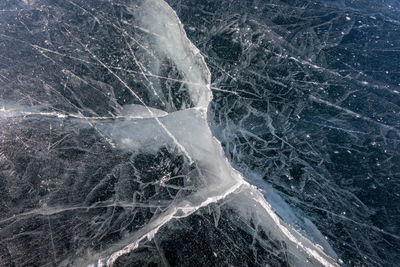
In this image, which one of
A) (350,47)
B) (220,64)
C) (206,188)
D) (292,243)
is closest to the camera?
(292,243)

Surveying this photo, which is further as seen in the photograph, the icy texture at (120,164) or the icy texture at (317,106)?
the icy texture at (317,106)

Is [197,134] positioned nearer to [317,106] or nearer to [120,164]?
[120,164]

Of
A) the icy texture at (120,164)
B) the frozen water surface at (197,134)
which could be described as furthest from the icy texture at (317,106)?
the icy texture at (120,164)

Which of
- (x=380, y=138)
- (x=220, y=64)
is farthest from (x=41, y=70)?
(x=380, y=138)

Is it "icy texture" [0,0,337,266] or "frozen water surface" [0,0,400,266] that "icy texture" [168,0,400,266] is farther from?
"icy texture" [0,0,337,266]

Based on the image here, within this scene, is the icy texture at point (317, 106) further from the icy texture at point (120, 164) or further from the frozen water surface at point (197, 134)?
Result: the icy texture at point (120, 164)

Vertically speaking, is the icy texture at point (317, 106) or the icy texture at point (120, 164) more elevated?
the icy texture at point (317, 106)

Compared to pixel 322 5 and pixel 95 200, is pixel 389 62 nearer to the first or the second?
pixel 322 5
